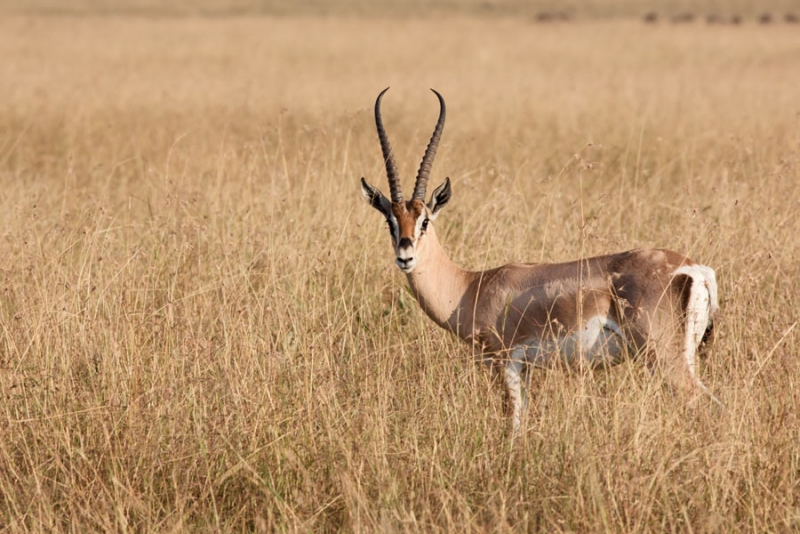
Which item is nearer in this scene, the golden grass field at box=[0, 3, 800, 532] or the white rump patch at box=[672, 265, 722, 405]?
the golden grass field at box=[0, 3, 800, 532]

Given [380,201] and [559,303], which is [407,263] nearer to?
[380,201]

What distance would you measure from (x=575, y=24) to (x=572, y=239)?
1333 inches

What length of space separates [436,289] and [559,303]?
70cm

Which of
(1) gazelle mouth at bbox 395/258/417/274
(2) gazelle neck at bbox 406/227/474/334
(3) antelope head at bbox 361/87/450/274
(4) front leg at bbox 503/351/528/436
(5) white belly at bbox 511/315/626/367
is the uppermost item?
(3) antelope head at bbox 361/87/450/274

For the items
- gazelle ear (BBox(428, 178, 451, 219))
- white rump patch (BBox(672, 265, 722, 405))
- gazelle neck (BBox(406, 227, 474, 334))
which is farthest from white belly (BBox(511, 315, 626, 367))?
gazelle ear (BBox(428, 178, 451, 219))

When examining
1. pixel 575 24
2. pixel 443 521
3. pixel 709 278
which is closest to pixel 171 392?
pixel 443 521

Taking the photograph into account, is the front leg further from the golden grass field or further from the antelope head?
the antelope head

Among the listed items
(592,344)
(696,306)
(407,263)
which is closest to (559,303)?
(592,344)

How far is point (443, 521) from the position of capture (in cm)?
347

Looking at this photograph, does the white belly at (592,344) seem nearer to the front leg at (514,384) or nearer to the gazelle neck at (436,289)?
the front leg at (514,384)

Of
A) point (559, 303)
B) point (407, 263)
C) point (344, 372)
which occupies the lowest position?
point (344, 372)

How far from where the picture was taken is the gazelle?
4.65 metres

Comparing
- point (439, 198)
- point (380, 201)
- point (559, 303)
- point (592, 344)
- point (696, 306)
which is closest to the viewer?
point (696, 306)

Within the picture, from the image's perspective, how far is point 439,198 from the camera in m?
5.25
